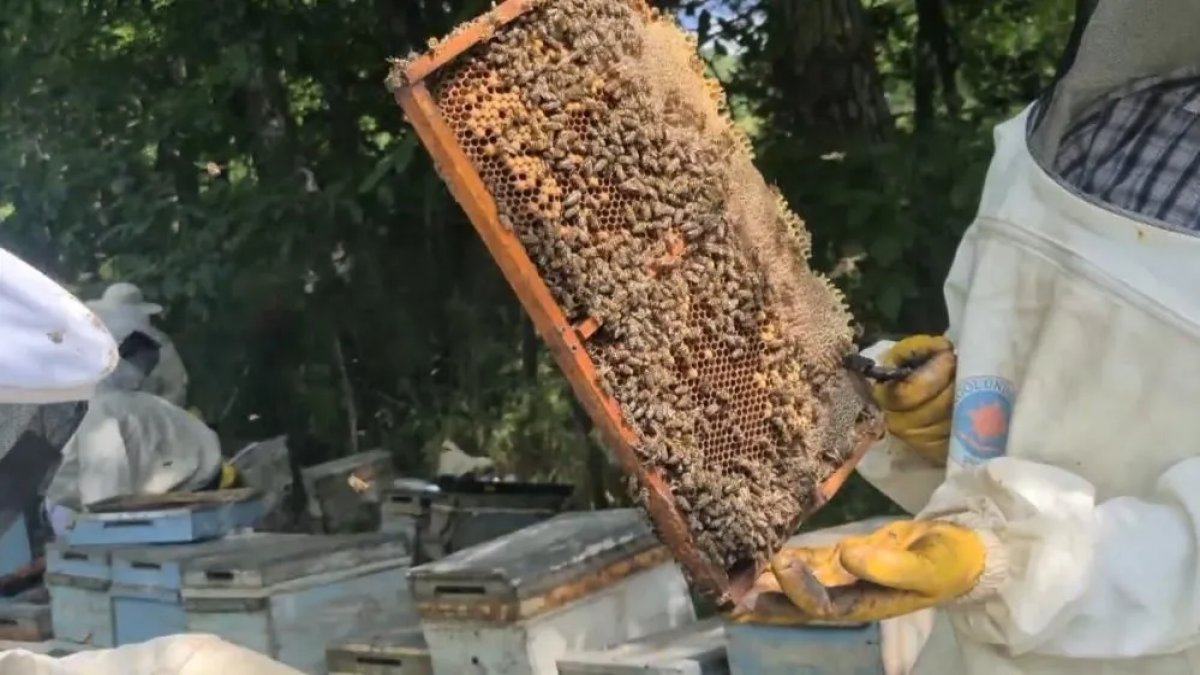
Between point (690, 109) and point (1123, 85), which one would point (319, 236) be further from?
point (1123, 85)

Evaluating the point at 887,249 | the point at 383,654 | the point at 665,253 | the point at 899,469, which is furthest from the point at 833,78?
the point at 665,253

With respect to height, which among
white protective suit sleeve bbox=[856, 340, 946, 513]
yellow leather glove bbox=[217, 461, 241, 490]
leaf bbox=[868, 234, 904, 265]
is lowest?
yellow leather glove bbox=[217, 461, 241, 490]

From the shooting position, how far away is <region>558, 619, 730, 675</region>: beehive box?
2289mm

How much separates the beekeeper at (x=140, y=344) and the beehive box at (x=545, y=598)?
1.76 metres

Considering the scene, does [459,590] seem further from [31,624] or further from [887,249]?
[31,624]

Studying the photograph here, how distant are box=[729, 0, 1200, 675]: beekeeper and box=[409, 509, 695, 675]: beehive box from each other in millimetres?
1136

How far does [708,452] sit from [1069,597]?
15.9 inches

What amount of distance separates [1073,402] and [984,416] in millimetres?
99

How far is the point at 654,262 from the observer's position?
145 cm

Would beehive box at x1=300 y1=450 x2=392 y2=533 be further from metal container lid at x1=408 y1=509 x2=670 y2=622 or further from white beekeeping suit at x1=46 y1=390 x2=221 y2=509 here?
metal container lid at x1=408 y1=509 x2=670 y2=622

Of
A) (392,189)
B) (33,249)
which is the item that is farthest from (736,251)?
(33,249)

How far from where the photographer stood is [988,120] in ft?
11.7

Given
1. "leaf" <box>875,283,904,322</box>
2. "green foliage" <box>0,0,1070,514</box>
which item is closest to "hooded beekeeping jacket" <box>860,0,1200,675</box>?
"leaf" <box>875,283,904,322</box>

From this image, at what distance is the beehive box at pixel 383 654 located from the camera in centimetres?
270
